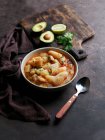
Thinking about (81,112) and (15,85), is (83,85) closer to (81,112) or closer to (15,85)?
(81,112)

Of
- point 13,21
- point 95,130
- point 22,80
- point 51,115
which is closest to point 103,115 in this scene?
point 95,130

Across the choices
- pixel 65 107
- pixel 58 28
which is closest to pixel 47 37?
pixel 58 28

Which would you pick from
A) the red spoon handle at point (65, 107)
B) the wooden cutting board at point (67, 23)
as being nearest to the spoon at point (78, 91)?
the red spoon handle at point (65, 107)

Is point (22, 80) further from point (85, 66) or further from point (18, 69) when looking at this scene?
point (85, 66)

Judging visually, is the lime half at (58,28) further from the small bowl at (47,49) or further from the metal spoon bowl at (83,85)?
the metal spoon bowl at (83,85)

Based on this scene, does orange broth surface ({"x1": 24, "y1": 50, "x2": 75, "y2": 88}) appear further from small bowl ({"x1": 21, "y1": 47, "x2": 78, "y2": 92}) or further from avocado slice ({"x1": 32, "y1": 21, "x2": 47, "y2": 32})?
avocado slice ({"x1": 32, "y1": 21, "x2": 47, "y2": 32})
